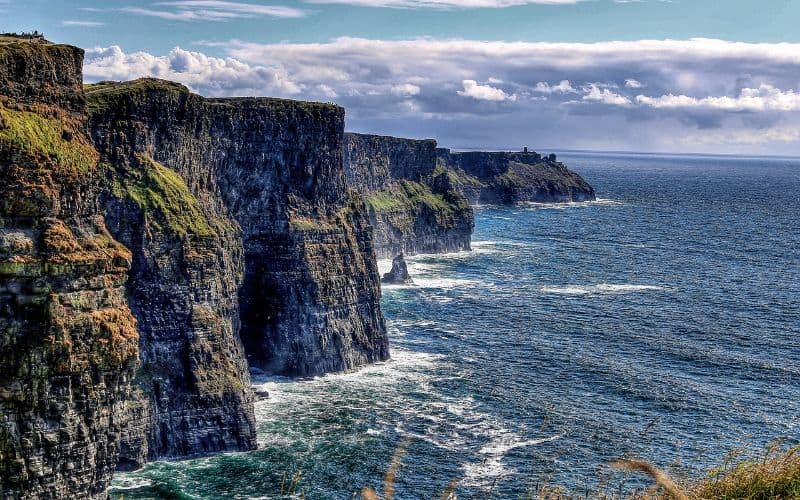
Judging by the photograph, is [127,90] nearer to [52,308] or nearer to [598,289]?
[52,308]

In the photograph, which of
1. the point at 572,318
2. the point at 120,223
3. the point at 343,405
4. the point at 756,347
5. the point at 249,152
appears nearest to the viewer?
the point at 120,223

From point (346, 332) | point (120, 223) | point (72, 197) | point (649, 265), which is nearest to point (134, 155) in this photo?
point (120, 223)

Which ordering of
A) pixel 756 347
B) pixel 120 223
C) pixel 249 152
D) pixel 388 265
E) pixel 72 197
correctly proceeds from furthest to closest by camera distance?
pixel 388 265
pixel 756 347
pixel 249 152
pixel 120 223
pixel 72 197

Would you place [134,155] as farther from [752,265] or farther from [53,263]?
[752,265]

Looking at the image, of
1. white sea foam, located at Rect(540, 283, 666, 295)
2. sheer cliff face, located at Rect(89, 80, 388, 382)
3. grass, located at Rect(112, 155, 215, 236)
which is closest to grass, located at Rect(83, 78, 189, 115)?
sheer cliff face, located at Rect(89, 80, 388, 382)

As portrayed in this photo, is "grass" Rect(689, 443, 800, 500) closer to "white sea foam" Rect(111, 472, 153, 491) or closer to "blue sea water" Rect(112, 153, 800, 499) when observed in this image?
"blue sea water" Rect(112, 153, 800, 499)

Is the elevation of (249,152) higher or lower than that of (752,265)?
higher

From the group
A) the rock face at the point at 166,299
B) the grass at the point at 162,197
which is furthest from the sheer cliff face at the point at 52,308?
the grass at the point at 162,197
